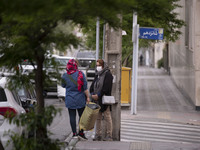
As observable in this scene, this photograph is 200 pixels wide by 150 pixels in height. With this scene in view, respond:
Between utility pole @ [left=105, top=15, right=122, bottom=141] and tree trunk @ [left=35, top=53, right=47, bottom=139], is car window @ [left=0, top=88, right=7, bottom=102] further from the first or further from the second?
utility pole @ [left=105, top=15, right=122, bottom=141]

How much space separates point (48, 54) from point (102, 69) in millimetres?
3792

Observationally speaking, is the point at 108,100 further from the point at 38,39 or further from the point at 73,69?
the point at 38,39

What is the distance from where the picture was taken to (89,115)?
870 centimetres

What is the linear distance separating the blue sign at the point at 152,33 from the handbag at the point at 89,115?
5.67m

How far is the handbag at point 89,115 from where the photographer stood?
8.68 metres

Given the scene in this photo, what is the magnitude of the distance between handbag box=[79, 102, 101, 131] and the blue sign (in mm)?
5669

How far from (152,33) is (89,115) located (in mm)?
5978

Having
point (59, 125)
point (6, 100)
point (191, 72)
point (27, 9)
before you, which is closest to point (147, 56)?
point (191, 72)

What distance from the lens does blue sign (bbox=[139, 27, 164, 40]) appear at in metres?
13.8

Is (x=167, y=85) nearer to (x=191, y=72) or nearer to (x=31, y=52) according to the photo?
(x=191, y=72)

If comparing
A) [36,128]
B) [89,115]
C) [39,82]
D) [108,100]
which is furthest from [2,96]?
[36,128]

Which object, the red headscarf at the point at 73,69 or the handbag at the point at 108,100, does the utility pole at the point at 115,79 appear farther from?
the red headscarf at the point at 73,69

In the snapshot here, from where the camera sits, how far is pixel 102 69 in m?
9.25

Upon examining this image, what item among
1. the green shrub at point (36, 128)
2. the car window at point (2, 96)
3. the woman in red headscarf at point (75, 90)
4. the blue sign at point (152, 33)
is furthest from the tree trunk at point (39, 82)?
the blue sign at point (152, 33)
